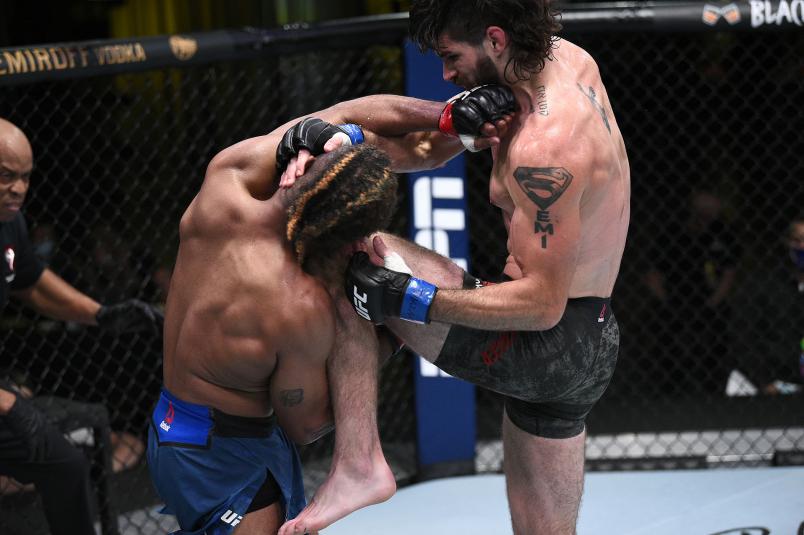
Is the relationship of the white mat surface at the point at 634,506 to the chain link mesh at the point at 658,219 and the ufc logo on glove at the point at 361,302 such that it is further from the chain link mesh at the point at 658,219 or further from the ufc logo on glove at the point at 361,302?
the ufc logo on glove at the point at 361,302

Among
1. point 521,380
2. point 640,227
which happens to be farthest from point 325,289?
point 640,227

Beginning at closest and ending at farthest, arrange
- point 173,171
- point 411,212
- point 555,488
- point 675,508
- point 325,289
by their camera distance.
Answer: point 325,289 < point 555,488 < point 675,508 < point 411,212 < point 173,171

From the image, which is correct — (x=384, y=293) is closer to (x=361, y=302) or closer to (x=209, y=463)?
(x=361, y=302)

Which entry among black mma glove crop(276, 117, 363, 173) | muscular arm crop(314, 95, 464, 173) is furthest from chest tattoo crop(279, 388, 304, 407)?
muscular arm crop(314, 95, 464, 173)

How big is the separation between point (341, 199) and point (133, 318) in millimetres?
1230

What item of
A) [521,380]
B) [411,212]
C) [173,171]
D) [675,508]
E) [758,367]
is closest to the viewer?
[521,380]

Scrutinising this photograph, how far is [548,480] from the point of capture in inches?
95.3

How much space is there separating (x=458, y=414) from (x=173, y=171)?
5.97 ft

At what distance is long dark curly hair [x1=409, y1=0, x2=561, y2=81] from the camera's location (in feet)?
6.96

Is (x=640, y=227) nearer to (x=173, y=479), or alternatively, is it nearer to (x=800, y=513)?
(x=800, y=513)

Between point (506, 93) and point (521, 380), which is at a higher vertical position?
point (506, 93)

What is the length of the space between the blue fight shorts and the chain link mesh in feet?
5.46

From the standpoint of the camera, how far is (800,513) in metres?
3.17

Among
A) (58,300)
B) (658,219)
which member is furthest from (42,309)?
(658,219)
